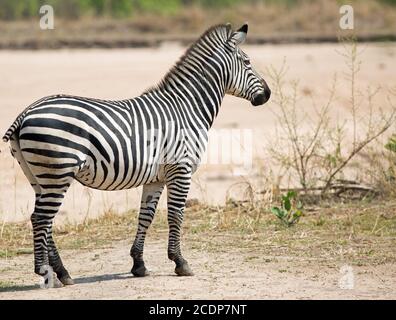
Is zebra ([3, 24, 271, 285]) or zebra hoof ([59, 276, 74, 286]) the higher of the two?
zebra ([3, 24, 271, 285])

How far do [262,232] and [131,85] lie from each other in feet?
31.1

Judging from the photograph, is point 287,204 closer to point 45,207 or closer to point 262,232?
point 262,232

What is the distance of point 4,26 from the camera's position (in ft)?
88.3

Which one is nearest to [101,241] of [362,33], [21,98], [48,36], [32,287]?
[32,287]

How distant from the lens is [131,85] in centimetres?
1870

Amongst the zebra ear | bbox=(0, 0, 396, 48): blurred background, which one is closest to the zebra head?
the zebra ear

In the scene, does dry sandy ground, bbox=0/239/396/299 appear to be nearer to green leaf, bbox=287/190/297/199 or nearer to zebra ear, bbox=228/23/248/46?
green leaf, bbox=287/190/297/199

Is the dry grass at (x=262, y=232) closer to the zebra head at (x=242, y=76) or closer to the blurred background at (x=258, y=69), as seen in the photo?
the blurred background at (x=258, y=69)

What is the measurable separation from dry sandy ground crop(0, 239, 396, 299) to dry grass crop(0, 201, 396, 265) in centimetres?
29

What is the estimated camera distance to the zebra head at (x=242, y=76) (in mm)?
8359

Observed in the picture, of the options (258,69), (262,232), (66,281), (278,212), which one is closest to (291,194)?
(278,212)

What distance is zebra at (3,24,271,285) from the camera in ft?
23.3

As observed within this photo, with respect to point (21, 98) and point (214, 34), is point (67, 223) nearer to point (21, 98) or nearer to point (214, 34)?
point (214, 34)
